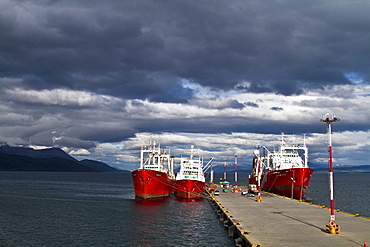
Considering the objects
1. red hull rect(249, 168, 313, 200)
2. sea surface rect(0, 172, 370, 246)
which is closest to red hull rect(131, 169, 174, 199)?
sea surface rect(0, 172, 370, 246)

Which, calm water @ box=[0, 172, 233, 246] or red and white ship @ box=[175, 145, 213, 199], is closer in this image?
calm water @ box=[0, 172, 233, 246]

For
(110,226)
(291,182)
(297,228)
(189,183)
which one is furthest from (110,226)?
(291,182)

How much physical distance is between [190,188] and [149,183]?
11851 millimetres

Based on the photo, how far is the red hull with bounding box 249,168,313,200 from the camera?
86688 mm

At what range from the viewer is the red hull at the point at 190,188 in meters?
92.8

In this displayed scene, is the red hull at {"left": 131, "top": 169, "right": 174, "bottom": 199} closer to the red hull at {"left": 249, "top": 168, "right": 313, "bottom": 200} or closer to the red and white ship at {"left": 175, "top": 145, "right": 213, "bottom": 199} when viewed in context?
the red and white ship at {"left": 175, "top": 145, "right": 213, "bottom": 199}

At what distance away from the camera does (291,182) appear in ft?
293

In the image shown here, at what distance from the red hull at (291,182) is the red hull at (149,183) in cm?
3094

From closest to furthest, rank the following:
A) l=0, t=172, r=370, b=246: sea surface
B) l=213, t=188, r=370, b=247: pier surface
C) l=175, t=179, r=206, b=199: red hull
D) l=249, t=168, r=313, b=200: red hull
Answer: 1. l=213, t=188, r=370, b=247: pier surface
2. l=0, t=172, r=370, b=246: sea surface
3. l=249, t=168, r=313, b=200: red hull
4. l=175, t=179, r=206, b=199: red hull

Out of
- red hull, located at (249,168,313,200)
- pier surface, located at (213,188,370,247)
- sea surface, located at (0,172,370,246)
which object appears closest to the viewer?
pier surface, located at (213,188,370,247)

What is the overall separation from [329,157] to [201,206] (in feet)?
151

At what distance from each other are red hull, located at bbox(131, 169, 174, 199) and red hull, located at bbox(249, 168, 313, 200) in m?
30.9

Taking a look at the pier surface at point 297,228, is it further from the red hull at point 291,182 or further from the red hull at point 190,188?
the red hull at point 190,188

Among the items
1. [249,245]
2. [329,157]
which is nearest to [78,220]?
[249,245]
